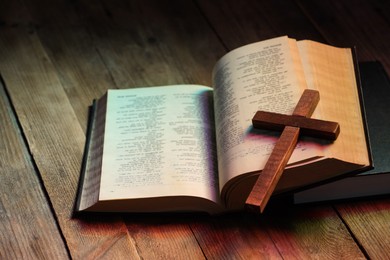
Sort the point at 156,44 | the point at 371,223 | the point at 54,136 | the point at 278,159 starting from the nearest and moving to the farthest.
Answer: the point at 278,159 < the point at 371,223 < the point at 54,136 < the point at 156,44

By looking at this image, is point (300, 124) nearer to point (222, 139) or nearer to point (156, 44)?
point (222, 139)

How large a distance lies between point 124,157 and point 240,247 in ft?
0.88

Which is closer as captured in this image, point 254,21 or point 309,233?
point 309,233

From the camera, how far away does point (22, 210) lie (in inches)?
51.8

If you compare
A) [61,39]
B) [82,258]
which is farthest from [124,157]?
[61,39]

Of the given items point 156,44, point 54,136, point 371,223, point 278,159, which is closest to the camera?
point 278,159

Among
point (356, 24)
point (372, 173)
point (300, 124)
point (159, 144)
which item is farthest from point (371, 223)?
point (356, 24)

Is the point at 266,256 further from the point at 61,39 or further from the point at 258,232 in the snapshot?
the point at 61,39

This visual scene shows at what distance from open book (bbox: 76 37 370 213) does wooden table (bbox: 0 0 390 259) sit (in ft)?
0.15

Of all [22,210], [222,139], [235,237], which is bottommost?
[22,210]

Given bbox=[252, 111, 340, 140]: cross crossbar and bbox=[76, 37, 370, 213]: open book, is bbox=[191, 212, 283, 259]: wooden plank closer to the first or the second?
bbox=[76, 37, 370, 213]: open book

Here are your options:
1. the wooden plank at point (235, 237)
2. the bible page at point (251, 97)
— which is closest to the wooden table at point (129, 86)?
the wooden plank at point (235, 237)

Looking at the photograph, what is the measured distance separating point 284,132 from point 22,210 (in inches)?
19.4

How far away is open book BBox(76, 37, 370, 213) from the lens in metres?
1.19
